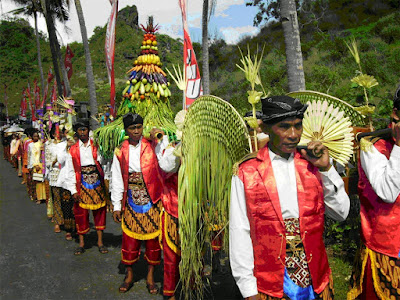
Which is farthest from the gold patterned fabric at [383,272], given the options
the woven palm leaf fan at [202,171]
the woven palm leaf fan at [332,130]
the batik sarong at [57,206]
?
the batik sarong at [57,206]

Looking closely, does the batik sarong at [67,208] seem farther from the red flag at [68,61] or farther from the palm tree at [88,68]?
the red flag at [68,61]

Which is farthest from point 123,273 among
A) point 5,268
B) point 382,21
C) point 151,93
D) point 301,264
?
point 382,21

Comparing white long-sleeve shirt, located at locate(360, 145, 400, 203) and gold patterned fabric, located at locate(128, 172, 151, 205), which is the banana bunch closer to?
gold patterned fabric, located at locate(128, 172, 151, 205)

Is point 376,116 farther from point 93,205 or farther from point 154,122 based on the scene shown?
point 93,205

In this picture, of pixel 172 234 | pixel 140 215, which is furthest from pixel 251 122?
pixel 140 215

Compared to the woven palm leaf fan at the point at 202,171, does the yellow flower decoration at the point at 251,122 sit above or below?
above

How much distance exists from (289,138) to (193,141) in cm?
83

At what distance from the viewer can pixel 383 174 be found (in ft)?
7.47

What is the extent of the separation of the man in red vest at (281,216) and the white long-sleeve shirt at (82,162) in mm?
4076

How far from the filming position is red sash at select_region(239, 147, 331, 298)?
7.00ft

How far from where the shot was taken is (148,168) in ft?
14.2

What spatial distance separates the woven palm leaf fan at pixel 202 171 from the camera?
265 cm

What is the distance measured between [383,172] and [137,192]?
2768 millimetres

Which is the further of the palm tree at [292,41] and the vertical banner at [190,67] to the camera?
the vertical banner at [190,67]
